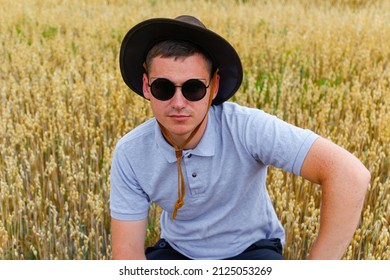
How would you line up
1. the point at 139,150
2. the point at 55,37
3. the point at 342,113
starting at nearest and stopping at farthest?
the point at 139,150, the point at 342,113, the point at 55,37

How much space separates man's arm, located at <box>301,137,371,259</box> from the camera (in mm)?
1776

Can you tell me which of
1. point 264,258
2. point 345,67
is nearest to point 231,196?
point 264,258

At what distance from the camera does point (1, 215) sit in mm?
2883

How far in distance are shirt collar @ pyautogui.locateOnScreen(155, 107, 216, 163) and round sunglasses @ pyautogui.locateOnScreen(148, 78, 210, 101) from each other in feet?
0.62

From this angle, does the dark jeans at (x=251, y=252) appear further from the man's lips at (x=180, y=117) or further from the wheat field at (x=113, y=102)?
the man's lips at (x=180, y=117)

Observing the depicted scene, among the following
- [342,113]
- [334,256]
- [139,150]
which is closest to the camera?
[334,256]

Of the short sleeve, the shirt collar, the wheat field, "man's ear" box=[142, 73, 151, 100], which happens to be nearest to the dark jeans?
the wheat field

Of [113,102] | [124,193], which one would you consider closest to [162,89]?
[124,193]

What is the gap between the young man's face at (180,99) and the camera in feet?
6.17

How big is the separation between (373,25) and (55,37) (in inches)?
129

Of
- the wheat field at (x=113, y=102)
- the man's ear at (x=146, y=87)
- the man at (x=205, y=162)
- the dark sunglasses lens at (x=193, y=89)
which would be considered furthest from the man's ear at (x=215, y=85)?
the wheat field at (x=113, y=102)

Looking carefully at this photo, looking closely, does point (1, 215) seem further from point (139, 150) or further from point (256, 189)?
point (256, 189)

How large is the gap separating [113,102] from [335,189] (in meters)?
2.45

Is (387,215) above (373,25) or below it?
below
